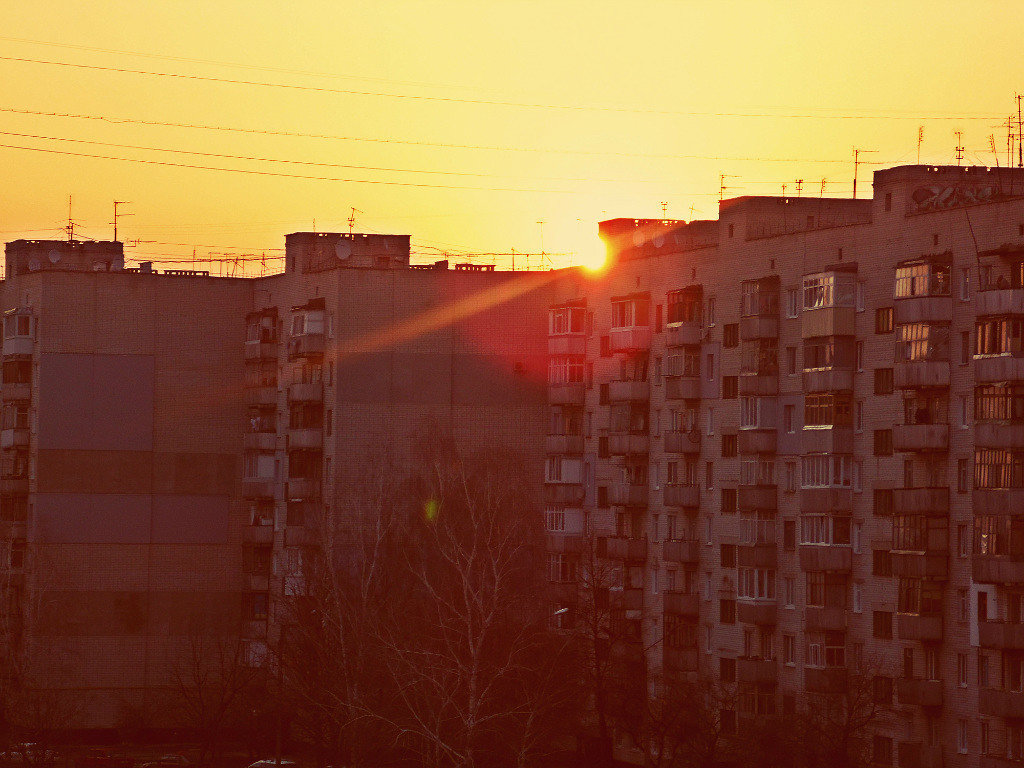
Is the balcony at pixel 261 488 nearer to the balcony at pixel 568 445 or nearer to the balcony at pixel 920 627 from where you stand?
the balcony at pixel 568 445

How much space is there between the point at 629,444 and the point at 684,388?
5.30 m

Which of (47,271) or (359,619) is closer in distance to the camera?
(359,619)

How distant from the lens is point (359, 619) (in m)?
87.4

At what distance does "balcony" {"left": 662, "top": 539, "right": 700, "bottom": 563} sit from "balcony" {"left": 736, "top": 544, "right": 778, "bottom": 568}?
4.17m

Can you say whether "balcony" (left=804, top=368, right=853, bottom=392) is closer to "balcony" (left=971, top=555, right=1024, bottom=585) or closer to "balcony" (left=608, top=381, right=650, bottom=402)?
"balcony" (left=971, top=555, right=1024, bottom=585)

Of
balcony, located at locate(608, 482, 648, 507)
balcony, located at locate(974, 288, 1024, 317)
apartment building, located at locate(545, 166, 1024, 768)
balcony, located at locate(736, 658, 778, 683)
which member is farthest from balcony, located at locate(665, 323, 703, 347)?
balcony, located at locate(974, 288, 1024, 317)

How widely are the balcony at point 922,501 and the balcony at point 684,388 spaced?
15463 mm

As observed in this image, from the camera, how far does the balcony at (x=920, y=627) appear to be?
7275 centimetres

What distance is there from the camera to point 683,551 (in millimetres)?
89188

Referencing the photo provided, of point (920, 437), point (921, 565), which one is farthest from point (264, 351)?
point (921, 565)

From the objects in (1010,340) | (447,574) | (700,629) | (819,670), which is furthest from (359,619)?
(1010,340)

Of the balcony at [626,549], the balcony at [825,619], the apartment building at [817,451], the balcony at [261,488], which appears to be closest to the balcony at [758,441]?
the apartment building at [817,451]

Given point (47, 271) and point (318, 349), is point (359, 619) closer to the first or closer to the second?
point (318, 349)

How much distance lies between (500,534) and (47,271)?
124 feet
